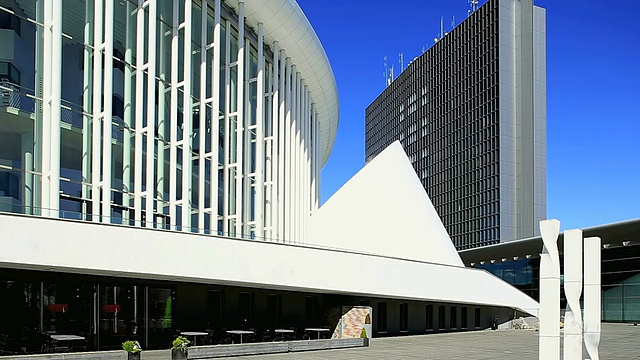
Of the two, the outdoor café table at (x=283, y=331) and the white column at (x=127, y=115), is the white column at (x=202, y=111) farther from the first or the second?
the outdoor café table at (x=283, y=331)

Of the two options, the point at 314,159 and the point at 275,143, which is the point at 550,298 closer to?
the point at 275,143

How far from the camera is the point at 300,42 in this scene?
36.2 metres

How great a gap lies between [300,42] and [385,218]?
9.83 meters

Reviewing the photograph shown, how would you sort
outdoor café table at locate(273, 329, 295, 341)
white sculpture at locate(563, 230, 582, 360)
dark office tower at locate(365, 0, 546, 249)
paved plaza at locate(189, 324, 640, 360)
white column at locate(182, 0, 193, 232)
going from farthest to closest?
dark office tower at locate(365, 0, 546, 249)
outdoor café table at locate(273, 329, 295, 341)
white column at locate(182, 0, 193, 232)
paved plaza at locate(189, 324, 640, 360)
white sculpture at locate(563, 230, 582, 360)

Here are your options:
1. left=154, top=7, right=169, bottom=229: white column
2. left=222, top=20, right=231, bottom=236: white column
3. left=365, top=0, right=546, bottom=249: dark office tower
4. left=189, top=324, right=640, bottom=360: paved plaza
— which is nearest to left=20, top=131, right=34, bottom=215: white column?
left=154, top=7, right=169, bottom=229: white column

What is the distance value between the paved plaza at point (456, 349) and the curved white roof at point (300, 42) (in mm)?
14914

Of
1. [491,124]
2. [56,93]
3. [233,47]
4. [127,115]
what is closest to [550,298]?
[56,93]

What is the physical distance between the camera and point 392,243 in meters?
35.4

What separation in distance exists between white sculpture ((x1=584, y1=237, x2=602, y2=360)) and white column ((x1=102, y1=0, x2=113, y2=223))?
45.4 ft

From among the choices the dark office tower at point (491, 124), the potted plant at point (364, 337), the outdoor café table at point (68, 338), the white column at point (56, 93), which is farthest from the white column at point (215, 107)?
the dark office tower at point (491, 124)

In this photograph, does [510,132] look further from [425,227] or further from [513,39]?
[425,227]

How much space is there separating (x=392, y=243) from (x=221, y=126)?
35.0 feet

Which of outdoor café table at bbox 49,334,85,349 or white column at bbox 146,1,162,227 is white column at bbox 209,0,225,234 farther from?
outdoor café table at bbox 49,334,85,349

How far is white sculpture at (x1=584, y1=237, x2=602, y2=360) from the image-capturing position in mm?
16422
